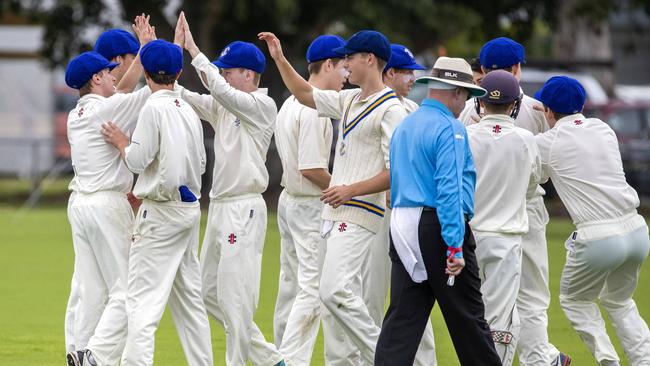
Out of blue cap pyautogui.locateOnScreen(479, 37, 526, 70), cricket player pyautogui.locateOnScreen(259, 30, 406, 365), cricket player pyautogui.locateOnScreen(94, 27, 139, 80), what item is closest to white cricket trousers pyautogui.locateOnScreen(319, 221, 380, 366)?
cricket player pyautogui.locateOnScreen(259, 30, 406, 365)

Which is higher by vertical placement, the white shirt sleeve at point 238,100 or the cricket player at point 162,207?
the white shirt sleeve at point 238,100

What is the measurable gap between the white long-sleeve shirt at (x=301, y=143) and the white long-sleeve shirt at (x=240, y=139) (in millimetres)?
411

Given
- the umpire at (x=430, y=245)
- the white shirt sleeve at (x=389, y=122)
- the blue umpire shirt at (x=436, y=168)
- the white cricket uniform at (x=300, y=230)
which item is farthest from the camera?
the white cricket uniform at (x=300, y=230)

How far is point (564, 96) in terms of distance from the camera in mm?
9242

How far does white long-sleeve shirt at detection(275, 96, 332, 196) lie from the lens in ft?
32.1

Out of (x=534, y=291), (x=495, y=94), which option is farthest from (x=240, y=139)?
(x=534, y=291)

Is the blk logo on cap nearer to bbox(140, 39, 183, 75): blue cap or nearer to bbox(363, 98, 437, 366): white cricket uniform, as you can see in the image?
bbox(363, 98, 437, 366): white cricket uniform

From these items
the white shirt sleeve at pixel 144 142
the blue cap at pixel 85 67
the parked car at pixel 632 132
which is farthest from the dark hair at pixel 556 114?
the parked car at pixel 632 132

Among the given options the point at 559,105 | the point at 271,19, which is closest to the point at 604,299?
the point at 559,105

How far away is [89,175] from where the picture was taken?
29.7ft

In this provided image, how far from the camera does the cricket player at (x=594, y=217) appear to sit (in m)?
9.18

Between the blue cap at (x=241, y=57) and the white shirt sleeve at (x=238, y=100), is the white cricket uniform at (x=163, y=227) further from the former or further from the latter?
the blue cap at (x=241, y=57)

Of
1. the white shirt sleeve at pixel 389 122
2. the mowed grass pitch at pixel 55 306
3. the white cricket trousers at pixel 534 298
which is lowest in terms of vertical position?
the mowed grass pitch at pixel 55 306

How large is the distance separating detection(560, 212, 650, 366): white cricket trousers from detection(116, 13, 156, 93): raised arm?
3485 millimetres
